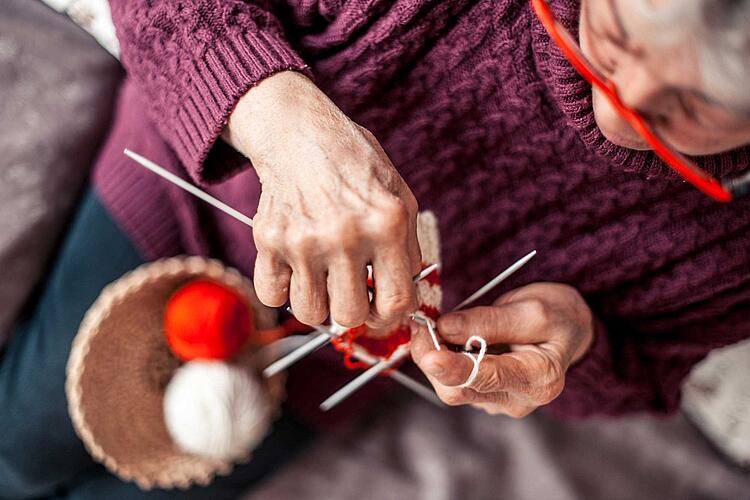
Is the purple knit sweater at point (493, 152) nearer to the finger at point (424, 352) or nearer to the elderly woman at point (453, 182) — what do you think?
the elderly woman at point (453, 182)

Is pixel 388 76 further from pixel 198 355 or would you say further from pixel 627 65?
pixel 198 355

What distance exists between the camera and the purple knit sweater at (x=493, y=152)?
1.98ft

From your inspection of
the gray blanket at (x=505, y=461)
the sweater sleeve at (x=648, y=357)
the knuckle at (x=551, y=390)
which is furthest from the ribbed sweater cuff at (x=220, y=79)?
the gray blanket at (x=505, y=461)

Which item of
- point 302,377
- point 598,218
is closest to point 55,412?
point 302,377

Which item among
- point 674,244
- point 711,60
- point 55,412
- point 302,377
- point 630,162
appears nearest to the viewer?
point 711,60

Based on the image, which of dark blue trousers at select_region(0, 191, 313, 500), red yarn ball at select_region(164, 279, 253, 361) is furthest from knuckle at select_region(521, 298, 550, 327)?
dark blue trousers at select_region(0, 191, 313, 500)

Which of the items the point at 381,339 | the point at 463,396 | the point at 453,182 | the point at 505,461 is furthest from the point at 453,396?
the point at 505,461

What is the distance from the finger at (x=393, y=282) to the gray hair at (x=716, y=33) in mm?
210

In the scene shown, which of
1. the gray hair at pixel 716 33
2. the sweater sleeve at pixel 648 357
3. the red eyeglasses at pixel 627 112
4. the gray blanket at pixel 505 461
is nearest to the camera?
the gray hair at pixel 716 33

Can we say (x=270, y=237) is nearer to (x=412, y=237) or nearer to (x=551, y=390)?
(x=412, y=237)

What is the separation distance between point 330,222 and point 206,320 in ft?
1.26

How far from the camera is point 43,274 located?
92 cm

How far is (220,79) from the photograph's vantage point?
58cm

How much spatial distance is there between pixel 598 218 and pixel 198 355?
1.61 ft
